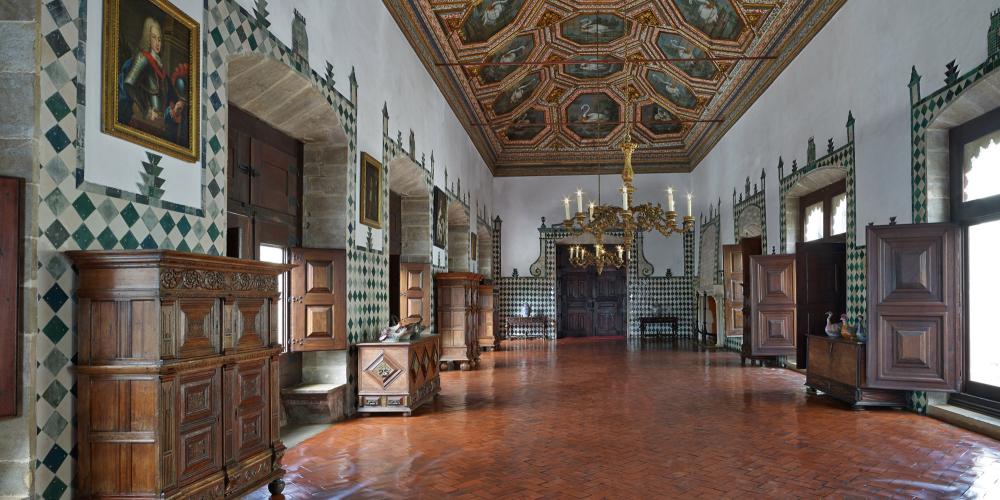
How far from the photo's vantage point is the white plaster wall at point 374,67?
21.9 feet

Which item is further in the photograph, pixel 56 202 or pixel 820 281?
pixel 820 281

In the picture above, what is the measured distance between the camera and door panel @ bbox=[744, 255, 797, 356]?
10648 millimetres

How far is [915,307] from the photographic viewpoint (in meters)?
7.19

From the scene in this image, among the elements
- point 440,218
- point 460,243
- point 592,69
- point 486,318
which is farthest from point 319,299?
point 592,69

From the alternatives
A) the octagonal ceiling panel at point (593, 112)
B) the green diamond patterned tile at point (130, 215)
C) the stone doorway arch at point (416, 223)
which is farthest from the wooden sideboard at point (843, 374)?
the octagonal ceiling panel at point (593, 112)

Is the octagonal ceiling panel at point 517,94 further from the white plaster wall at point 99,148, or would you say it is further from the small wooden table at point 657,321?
the white plaster wall at point 99,148

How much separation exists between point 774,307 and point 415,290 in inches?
229

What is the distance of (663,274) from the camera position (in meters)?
21.0

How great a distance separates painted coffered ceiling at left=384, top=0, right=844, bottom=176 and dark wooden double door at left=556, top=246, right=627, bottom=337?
4.07 meters

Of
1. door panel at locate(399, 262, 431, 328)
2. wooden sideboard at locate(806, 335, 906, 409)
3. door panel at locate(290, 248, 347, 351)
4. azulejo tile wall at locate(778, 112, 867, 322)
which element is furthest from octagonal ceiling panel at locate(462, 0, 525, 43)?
wooden sideboard at locate(806, 335, 906, 409)

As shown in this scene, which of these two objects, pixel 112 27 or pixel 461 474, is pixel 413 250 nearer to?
pixel 461 474

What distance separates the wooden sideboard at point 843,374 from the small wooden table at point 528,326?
1171 cm

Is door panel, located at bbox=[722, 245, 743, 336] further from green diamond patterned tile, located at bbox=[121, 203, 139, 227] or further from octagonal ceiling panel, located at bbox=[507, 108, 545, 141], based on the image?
green diamond patterned tile, located at bbox=[121, 203, 139, 227]

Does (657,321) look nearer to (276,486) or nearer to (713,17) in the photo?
(713,17)
